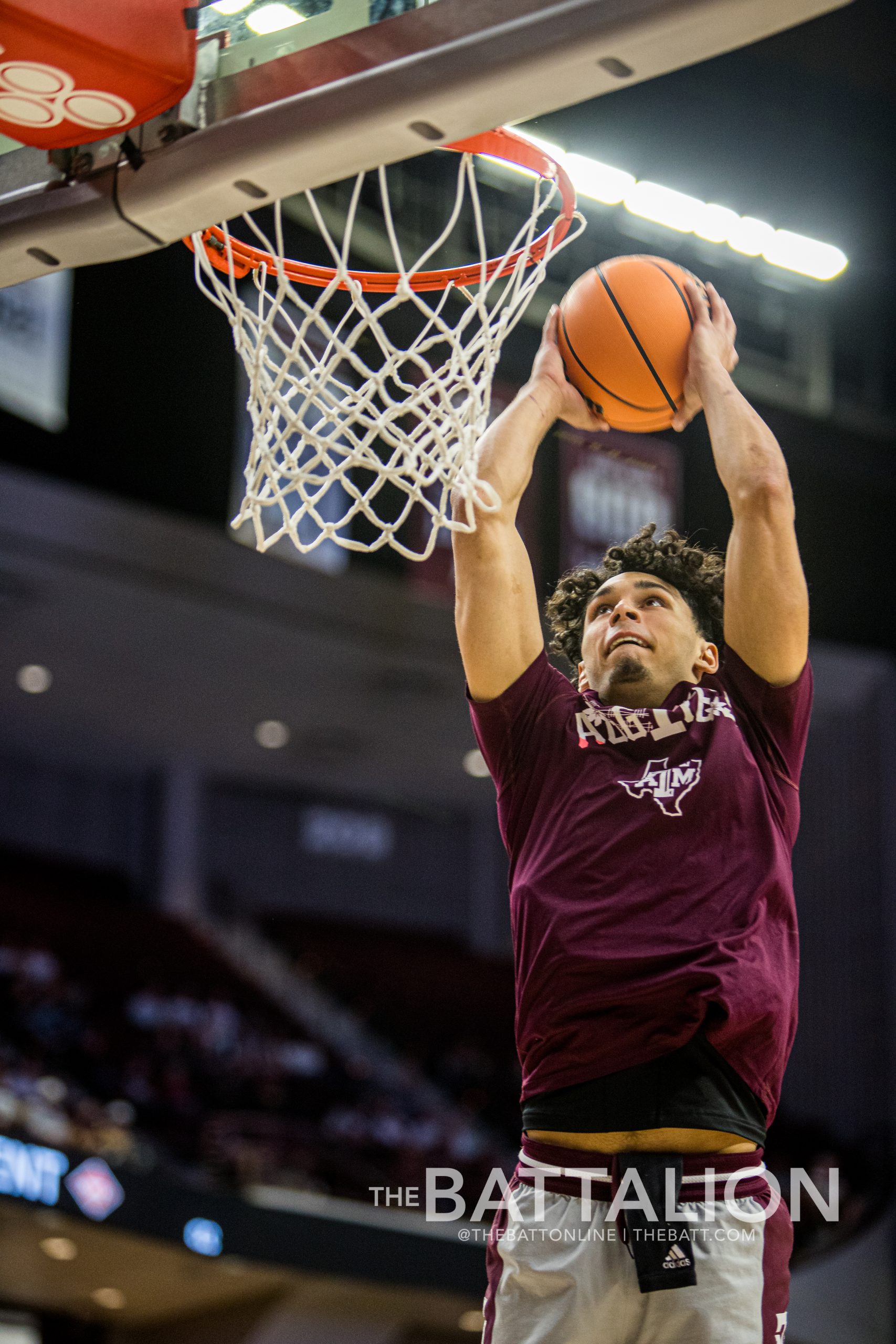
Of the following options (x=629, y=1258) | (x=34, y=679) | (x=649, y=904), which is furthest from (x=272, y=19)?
(x=34, y=679)

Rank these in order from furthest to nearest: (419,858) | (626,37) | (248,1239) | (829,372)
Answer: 1. (419,858)
2. (829,372)
3. (248,1239)
4. (626,37)

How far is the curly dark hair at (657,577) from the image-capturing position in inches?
102

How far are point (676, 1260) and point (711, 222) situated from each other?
809cm

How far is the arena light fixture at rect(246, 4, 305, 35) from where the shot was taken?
2.27 metres

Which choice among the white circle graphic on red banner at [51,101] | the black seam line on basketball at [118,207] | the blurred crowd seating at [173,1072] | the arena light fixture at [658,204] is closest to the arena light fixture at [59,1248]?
the blurred crowd seating at [173,1072]

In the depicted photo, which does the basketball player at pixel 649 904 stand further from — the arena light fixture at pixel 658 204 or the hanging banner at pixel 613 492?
the arena light fixture at pixel 658 204

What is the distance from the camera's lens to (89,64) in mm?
2170

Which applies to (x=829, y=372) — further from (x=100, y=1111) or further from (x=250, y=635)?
(x=100, y=1111)

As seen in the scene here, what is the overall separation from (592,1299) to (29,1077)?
8.24 m

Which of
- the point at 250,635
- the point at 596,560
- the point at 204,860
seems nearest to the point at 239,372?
the point at 596,560

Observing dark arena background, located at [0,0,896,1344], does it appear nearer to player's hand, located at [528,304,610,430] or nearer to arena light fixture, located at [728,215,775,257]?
arena light fixture, located at [728,215,775,257]

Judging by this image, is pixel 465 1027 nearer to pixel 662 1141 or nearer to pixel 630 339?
pixel 630 339

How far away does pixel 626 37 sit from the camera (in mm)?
1888

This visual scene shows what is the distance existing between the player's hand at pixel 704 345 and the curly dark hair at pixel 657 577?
8.6 inches
